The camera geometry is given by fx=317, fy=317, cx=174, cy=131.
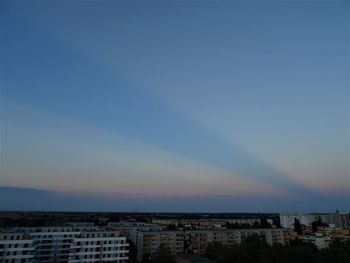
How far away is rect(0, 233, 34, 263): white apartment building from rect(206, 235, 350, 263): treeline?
17.6 feet

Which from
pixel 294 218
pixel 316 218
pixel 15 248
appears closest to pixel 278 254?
pixel 15 248

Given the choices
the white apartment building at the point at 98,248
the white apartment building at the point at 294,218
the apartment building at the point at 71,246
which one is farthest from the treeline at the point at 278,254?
the white apartment building at the point at 294,218

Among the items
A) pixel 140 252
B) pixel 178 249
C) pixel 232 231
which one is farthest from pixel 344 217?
pixel 140 252

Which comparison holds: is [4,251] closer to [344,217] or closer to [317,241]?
[317,241]

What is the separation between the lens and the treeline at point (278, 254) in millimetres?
8078

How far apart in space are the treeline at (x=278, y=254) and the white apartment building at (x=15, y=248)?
5.37 m

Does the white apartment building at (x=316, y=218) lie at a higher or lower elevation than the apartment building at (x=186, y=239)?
higher

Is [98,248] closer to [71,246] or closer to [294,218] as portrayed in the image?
[71,246]

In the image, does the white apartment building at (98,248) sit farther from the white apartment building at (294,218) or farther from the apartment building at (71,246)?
the white apartment building at (294,218)

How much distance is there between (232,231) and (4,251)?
9.76m

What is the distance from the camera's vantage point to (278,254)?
8586 millimetres

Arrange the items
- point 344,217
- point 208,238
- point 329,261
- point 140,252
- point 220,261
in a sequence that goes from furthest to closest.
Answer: point 344,217
point 208,238
point 140,252
point 220,261
point 329,261

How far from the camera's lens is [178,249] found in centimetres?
1380

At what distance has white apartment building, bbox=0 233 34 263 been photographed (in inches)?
334
